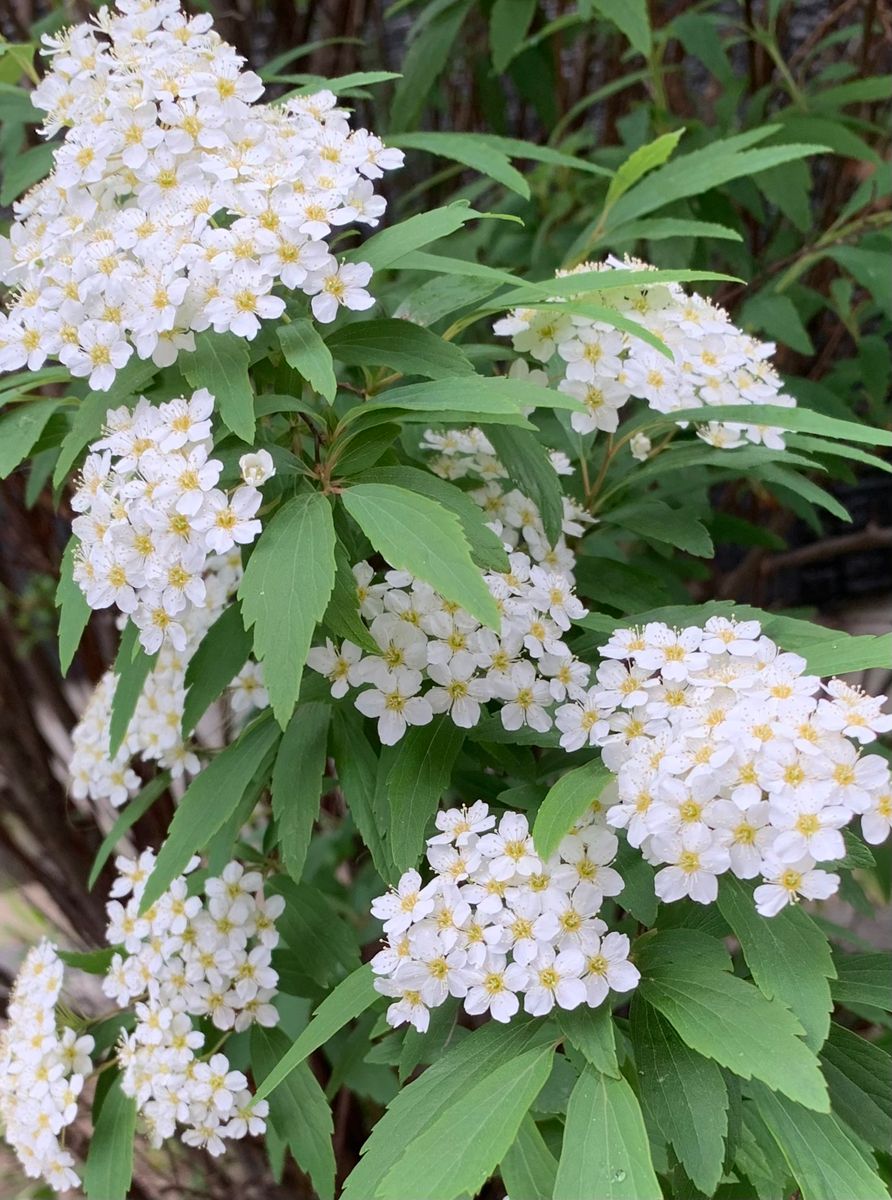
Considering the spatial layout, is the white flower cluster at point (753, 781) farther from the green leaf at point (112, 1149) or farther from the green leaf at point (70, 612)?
the green leaf at point (112, 1149)

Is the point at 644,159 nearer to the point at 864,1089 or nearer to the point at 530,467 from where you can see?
the point at 530,467

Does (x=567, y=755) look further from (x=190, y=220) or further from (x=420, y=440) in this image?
(x=190, y=220)

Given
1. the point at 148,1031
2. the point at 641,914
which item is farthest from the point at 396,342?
the point at 148,1031

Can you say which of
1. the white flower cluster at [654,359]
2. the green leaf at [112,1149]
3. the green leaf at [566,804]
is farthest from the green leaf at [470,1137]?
the white flower cluster at [654,359]

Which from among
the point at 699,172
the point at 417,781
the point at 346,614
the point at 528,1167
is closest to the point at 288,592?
the point at 346,614

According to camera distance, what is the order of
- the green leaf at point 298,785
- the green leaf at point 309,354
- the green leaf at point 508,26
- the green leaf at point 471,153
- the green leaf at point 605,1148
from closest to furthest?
→ the green leaf at point 605,1148 < the green leaf at point 309,354 < the green leaf at point 298,785 < the green leaf at point 471,153 < the green leaf at point 508,26

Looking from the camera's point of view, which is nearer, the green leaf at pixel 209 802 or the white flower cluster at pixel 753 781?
the white flower cluster at pixel 753 781
